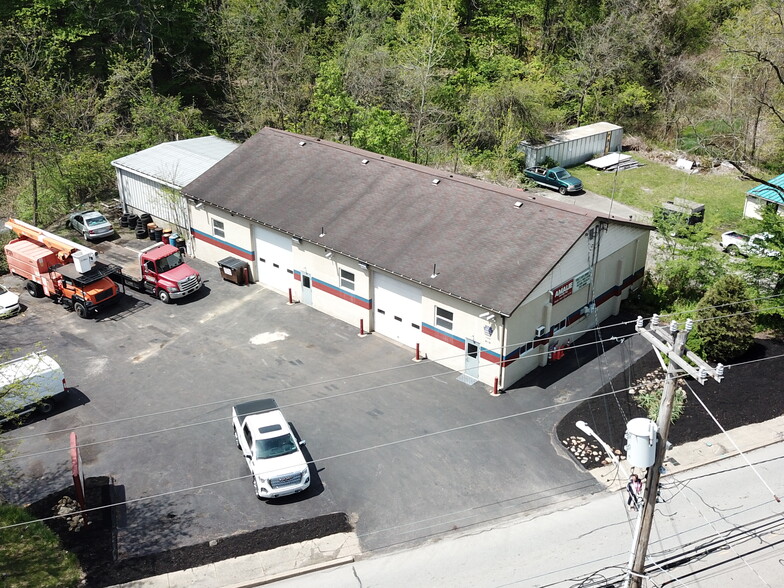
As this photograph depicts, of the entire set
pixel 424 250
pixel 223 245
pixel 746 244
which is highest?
pixel 424 250

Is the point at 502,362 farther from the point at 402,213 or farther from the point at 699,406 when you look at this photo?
the point at 402,213

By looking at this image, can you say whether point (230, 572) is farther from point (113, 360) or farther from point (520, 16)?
point (520, 16)

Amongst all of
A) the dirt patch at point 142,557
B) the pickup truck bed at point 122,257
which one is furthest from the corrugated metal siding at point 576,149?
the dirt patch at point 142,557

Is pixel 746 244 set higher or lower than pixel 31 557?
higher

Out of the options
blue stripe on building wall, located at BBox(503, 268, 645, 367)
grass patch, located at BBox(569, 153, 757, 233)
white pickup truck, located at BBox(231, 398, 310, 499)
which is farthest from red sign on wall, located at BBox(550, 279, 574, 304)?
grass patch, located at BBox(569, 153, 757, 233)

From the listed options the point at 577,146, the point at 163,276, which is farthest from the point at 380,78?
the point at 163,276

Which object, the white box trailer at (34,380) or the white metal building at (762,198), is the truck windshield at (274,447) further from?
the white metal building at (762,198)

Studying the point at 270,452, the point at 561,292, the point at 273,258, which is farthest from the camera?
the point at 273,258

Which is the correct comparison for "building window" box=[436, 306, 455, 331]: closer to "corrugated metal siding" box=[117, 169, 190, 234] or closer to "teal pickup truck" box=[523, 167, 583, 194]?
"corrugated metal siding" box=[117, 169, 190, 234]
